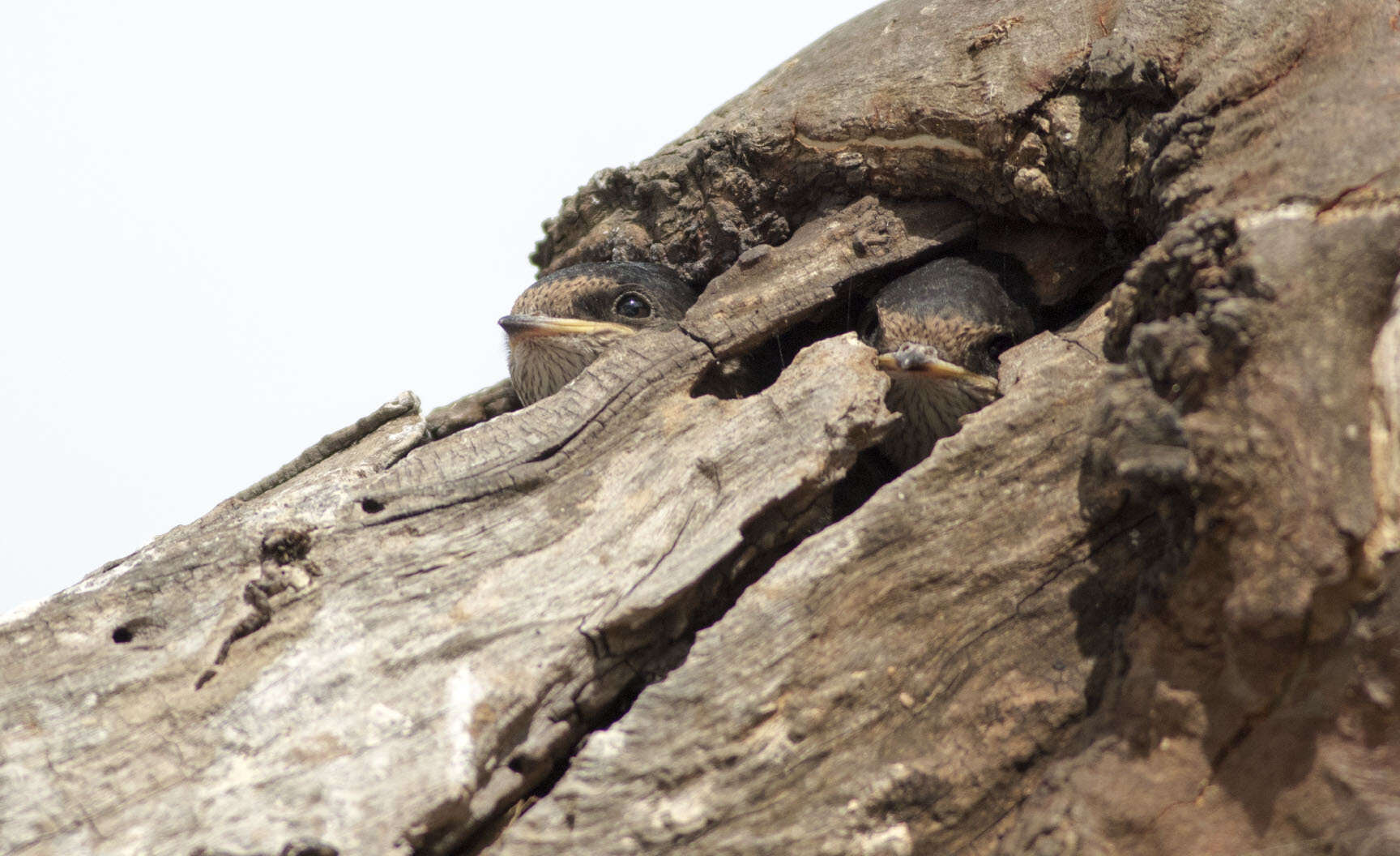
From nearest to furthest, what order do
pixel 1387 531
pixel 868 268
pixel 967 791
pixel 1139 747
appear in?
pixel 1387 531 < pixel 1139 747 < pixel 967 791 < pixel 868 268

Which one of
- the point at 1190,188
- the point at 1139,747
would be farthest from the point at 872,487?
the point at 1139,747

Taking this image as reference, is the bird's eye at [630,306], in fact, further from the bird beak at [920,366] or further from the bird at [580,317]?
the bird beak at [920,366]

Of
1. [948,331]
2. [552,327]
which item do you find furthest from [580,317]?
[948,331]

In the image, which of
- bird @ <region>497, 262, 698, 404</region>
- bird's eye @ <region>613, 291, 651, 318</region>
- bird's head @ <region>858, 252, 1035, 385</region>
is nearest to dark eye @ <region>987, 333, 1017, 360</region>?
bird's head @ <region>858, 252, 1035, 385</region>

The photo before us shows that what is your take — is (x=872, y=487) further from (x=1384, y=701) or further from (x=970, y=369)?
(x=1384, y=701)

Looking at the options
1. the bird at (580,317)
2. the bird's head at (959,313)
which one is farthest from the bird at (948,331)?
the bird at (580,317)

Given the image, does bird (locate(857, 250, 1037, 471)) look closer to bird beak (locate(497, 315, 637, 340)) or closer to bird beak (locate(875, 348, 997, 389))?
bird beak (locate(875, 348, 997, 389))
